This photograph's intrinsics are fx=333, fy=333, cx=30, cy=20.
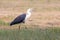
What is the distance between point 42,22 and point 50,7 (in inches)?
205

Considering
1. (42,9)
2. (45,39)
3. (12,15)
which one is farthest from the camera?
(42,9)

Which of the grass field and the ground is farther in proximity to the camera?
the ground

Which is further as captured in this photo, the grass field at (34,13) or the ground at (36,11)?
the ground at (36,11)

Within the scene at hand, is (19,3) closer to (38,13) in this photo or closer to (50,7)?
(50,7)

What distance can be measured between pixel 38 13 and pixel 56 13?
983 millimetres

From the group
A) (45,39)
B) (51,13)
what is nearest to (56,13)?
(51,13)

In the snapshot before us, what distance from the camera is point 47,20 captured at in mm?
15828

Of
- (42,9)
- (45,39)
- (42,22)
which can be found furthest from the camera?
(42,9)

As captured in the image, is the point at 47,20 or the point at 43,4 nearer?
the point at 47,20

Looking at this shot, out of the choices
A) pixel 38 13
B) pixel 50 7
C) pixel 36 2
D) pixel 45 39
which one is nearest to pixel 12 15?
pixel 38 13

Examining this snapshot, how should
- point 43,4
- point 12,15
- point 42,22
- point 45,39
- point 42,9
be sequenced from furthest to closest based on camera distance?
point 43,4 < point 42,9 < point 12,15 < point 42,22 < point 45,39

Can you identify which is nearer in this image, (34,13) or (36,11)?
(34,13)

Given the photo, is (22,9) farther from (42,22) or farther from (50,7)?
(42,22)

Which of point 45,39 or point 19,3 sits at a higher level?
point 45,39
